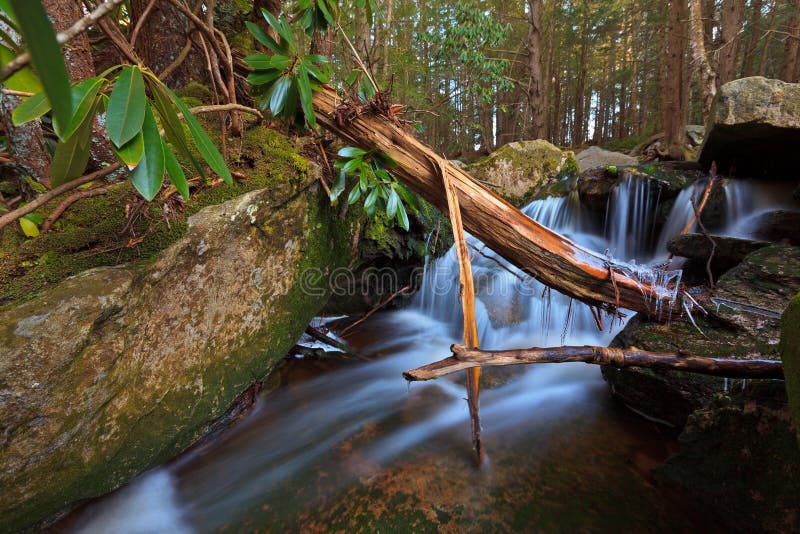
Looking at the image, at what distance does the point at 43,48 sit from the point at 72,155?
0.78m

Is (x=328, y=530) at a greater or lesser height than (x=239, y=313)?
lesser

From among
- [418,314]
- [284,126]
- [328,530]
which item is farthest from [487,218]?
[418,314]

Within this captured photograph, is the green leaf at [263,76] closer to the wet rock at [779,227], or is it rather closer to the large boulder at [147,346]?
the large boulder at [147,346]

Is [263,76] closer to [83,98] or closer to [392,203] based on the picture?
[392,203]

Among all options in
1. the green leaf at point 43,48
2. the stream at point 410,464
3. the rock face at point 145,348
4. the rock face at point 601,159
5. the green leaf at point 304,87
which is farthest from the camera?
the rock face at point 601,159

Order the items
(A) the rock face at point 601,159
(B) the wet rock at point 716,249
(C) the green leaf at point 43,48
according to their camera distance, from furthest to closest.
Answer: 1. (A) the rock face at point 601,159
2. (B) the wet rock at point 716,249
3. (C) the green leaf at point 43,48

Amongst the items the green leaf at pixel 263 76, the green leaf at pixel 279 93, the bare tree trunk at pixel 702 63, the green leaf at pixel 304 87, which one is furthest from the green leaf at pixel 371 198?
the bare tree trunk at pixel 702 63

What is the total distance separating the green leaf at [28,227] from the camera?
1.47 meters

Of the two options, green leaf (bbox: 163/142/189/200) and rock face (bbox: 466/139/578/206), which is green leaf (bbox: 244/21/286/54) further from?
rock face (bbox: 466/139/578/206)

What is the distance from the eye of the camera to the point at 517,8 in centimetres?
1318

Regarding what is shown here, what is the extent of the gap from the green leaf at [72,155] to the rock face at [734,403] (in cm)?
273

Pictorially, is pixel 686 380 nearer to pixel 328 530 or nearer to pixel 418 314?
pixel 328 530

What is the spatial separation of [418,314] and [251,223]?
2848 mm

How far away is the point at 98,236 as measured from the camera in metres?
1.58
